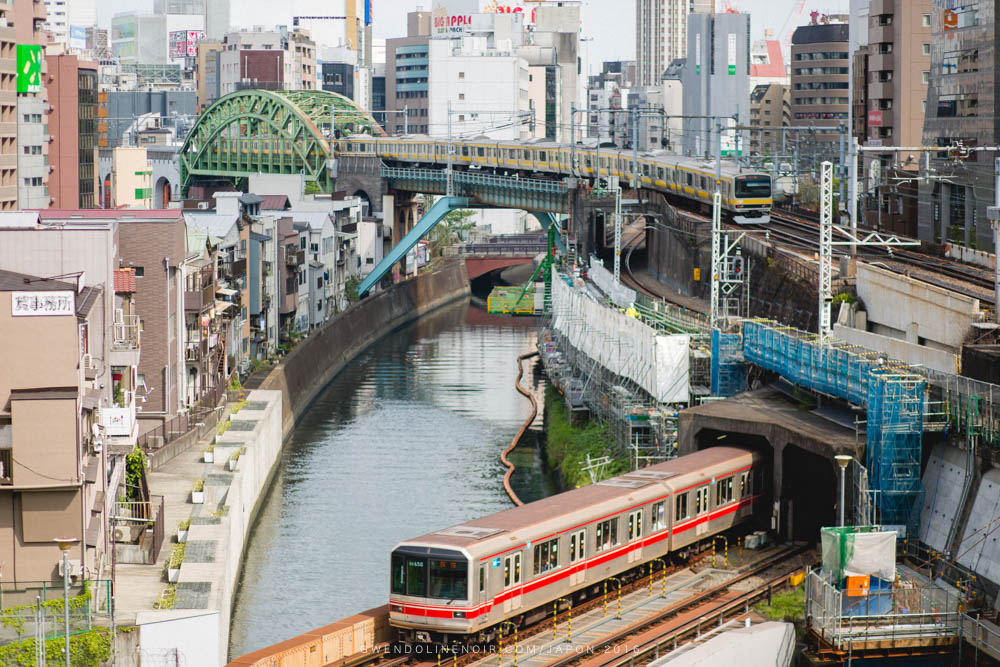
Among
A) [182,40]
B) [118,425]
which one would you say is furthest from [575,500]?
[182,40]

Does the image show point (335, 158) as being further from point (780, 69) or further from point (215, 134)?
point (780, 69)

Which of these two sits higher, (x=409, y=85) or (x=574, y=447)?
(x=409, y=85)

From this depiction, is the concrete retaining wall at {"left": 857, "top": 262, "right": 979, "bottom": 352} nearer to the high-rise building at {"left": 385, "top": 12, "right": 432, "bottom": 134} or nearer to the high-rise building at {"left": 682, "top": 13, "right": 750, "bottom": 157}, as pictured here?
the high-rise building at {"left": 682, "top": 13, "right": 750, "bottom": 157}

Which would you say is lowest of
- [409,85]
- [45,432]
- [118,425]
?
[118,425]

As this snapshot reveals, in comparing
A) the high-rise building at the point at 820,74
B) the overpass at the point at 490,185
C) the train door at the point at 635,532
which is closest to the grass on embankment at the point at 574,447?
the overpass at the point at 490,185

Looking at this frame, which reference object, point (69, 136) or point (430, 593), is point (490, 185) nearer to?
point (69, 136)

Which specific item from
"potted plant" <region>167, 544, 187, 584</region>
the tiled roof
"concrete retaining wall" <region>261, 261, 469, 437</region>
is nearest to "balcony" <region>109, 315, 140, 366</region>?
the tiled roof

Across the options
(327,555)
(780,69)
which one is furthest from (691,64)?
(327,555)

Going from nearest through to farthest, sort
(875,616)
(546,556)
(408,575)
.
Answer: (408,575), (875,616), (546,556)
